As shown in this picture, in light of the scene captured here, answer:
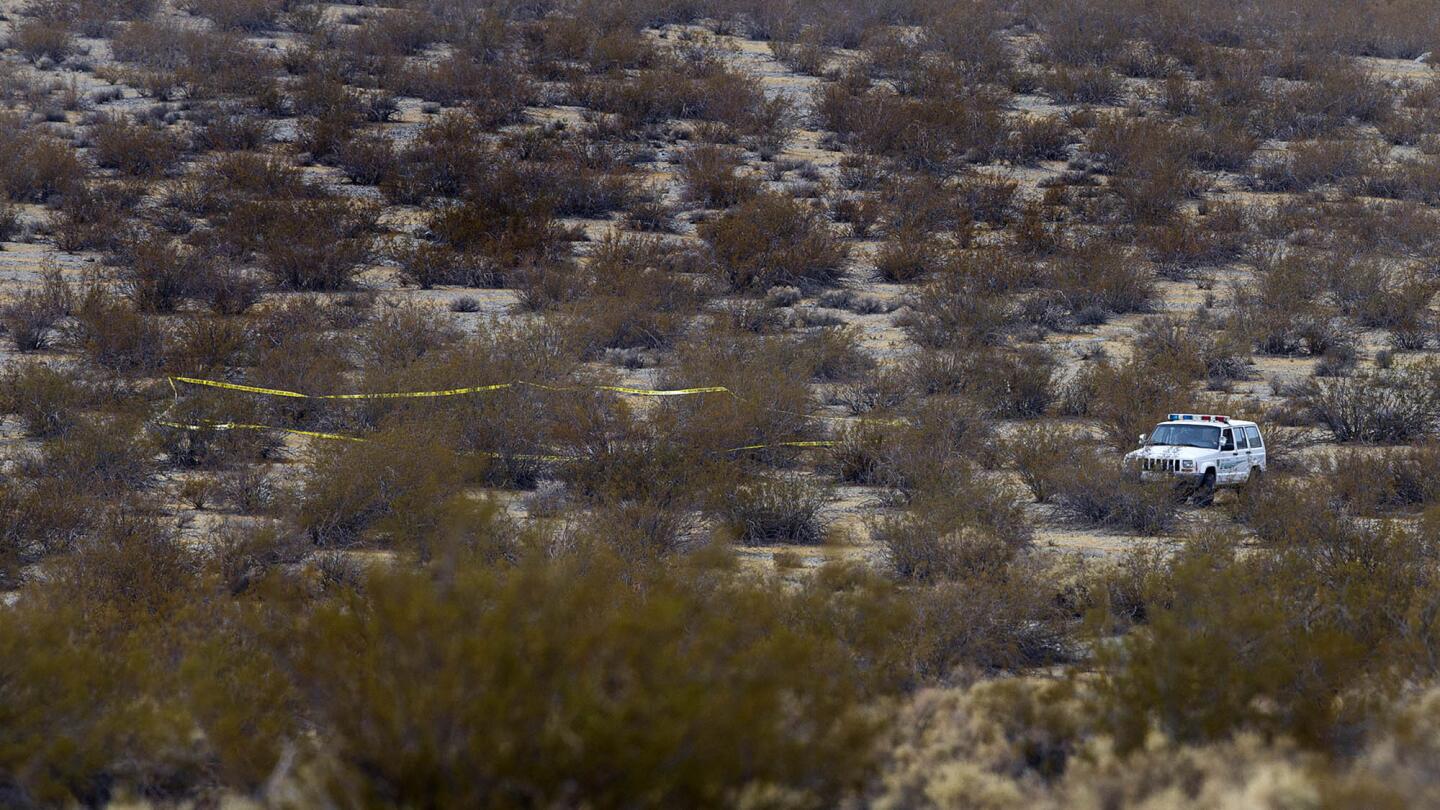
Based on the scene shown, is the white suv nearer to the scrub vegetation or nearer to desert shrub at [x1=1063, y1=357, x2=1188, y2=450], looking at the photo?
the scrub vegetation

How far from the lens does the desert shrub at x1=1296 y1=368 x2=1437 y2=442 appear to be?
18531 millimetres

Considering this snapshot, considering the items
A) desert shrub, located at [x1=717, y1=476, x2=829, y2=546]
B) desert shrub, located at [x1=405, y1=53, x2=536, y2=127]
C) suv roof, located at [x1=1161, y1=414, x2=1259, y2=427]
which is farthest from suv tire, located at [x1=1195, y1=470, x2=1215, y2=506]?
desert shrub, located at [x1=405, y1=53, x2=536, y2=127]

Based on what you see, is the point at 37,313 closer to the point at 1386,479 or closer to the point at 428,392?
the point at 428,392

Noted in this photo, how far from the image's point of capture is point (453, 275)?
2481 centimetres

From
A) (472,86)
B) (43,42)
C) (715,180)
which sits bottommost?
(715,180)

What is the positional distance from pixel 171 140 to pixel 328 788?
2680 cm

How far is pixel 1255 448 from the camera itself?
1681 cm

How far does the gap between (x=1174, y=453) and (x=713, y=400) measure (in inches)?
215

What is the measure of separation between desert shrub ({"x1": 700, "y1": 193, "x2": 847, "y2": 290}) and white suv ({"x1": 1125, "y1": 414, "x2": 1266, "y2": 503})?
925 cm

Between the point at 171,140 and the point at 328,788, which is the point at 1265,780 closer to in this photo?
the point at 328,788

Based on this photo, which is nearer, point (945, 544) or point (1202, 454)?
point (945, 544)

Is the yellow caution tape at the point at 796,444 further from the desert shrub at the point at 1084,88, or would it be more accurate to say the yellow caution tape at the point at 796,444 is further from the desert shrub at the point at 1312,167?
the desert shrub at the point at 1084,88

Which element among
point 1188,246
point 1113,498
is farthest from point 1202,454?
point 1188,246

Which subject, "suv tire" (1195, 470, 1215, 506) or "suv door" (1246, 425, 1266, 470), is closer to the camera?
"suv tire" (1195, 470, 1215, 506)
